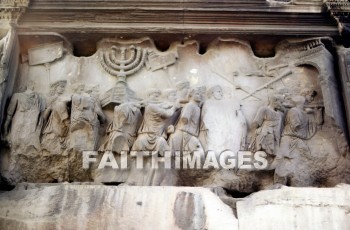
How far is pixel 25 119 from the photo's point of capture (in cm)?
550

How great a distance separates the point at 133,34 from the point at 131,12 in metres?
0.27

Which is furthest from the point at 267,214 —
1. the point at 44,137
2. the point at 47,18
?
the point at 47,18

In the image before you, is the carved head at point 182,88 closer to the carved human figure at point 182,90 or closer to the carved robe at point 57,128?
the carved human figure at point 182,90

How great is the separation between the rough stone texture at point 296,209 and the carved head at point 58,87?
7.69 ft

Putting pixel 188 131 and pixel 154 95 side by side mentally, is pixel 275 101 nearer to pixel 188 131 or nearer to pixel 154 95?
pixel 188 131

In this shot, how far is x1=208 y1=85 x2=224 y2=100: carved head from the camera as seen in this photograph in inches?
225

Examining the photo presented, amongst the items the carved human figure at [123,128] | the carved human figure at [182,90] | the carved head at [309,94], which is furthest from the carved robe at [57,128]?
the carved head at [309,94]

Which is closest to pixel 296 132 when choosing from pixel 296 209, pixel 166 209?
pixel 296 209

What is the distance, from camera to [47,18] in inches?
244

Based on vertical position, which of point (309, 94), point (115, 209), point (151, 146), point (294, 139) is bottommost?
point (115, 209)

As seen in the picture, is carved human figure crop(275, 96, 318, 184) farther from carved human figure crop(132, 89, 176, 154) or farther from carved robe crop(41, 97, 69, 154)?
carved robe crop(41, 97, 69, 154)

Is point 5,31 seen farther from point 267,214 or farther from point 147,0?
point 267,214

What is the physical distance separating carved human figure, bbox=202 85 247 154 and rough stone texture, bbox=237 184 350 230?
0.80m

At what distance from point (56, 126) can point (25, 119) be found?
331 mm
